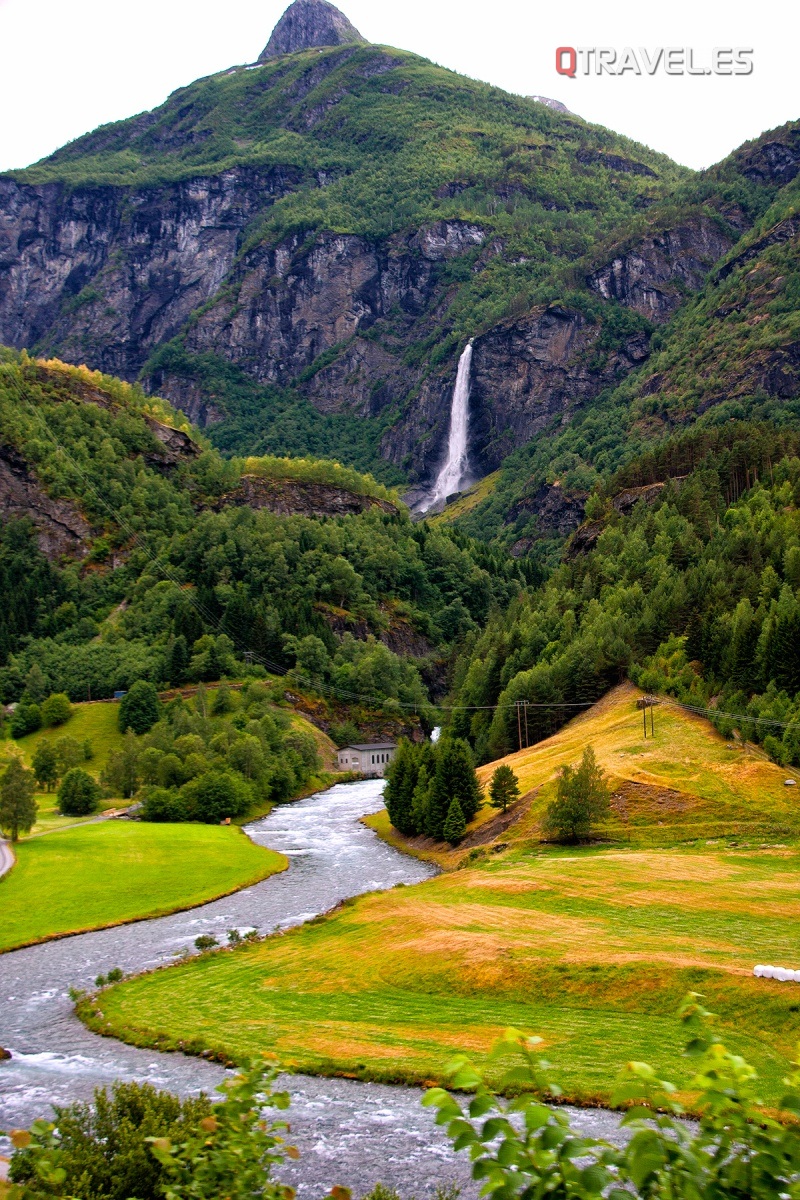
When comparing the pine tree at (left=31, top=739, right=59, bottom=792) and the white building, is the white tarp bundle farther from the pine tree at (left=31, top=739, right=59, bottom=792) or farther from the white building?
the white building

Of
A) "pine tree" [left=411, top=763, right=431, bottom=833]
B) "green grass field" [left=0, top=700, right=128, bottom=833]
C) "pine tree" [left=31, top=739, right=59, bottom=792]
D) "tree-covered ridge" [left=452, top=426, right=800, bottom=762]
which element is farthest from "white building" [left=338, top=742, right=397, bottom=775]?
"pine tree" [left=411, top=763, right=431, bottom=833]

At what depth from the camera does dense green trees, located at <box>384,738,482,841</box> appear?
89500mm

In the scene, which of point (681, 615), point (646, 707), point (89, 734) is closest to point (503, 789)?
point (646, 707)

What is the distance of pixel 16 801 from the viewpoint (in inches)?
3371

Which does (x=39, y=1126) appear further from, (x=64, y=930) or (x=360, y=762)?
(x=360, y=762)

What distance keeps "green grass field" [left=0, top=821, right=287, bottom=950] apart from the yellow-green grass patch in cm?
1620

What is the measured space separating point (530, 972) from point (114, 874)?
43.8 m

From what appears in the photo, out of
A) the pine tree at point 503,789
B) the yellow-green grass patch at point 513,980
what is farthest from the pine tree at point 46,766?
the yellow-green grass patch at point 513,980

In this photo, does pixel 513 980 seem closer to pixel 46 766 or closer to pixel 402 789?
pixel 402 789

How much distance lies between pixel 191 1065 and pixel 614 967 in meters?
17.4

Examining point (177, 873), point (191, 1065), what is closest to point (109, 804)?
point (177, 873)

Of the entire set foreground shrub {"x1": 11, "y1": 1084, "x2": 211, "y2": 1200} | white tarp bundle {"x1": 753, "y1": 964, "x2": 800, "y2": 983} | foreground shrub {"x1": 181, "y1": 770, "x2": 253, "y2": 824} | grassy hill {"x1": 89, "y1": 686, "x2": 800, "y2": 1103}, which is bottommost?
foreground shrub {"x1": 181, "y1": 770, "x2": 253, "y2": 824}

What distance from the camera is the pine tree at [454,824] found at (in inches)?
3383

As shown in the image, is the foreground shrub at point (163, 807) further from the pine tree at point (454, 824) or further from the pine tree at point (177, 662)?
the pine tree at point (177, 662)
